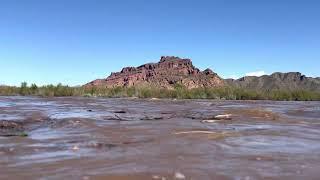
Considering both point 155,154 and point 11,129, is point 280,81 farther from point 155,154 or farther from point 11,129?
point 155,154

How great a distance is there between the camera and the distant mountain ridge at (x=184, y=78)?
142125mm

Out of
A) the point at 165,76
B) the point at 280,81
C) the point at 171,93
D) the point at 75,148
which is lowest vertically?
the point at 75,148

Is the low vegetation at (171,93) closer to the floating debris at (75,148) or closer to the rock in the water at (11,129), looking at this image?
the rock in the water at (11,129)

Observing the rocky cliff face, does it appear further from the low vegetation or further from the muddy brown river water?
the muddy brown river water

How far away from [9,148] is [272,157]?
4.35 meters

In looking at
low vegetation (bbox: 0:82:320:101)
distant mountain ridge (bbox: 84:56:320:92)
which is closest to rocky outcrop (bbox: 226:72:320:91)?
distant mountain ridge (bbox: 84:56:320:92)

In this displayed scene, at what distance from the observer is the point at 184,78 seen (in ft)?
469

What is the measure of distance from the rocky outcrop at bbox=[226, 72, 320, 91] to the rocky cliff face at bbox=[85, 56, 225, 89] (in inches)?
467

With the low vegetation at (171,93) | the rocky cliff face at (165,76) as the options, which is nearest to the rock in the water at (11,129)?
the low vegetation at (171,93)

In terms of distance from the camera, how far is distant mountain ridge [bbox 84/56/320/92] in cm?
14212

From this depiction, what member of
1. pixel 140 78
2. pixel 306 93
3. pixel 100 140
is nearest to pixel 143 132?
pixel 100 140

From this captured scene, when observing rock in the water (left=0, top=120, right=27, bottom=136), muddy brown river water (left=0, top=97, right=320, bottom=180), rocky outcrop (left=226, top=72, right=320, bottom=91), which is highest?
rocky outcrop (left=226, top=72, right=320, bottom=91)

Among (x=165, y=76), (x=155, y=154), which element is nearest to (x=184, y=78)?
(x=165, y=76)

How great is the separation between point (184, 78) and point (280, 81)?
3370cm
